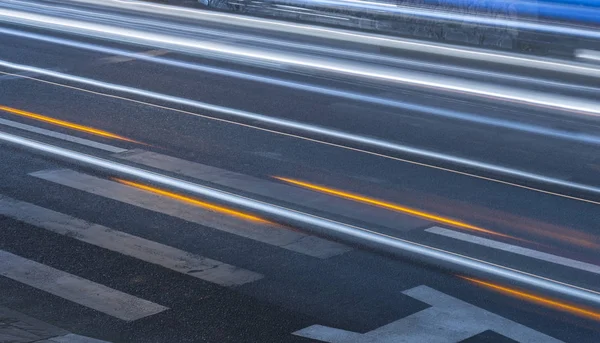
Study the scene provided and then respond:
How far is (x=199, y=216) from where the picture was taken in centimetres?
859

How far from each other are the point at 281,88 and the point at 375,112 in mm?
1884

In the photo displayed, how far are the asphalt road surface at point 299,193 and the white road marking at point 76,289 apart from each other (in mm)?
19

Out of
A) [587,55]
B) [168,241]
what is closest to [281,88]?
[587,55]

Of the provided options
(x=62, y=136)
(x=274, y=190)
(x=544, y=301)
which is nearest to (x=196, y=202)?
(x=274, y=190)

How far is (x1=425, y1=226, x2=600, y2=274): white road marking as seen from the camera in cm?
739

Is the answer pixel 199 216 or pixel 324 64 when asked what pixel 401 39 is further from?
pixel 199 216

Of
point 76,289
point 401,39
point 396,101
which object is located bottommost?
point 76,289

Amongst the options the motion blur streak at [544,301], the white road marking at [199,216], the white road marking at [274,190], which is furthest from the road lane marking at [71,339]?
the white road marking at [274,190]

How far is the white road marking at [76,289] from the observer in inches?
263

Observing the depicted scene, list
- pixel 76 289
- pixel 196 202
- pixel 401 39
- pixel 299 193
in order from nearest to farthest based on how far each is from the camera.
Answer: pixel 76 289, pixel 196 202, pixel 299 193, pixel 401 39

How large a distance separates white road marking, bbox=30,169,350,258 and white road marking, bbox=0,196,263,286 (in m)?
0.59

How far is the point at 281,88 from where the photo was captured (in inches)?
552

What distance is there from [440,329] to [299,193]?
312 cm

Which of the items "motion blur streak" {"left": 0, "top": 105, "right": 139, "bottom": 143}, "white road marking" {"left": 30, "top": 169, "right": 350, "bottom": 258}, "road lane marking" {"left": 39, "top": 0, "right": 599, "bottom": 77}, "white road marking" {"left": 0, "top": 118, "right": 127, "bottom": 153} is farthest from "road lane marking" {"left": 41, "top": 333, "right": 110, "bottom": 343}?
"road lane marking" {"left": 39, "top": 0, "right": 599, "bottom": 77}
